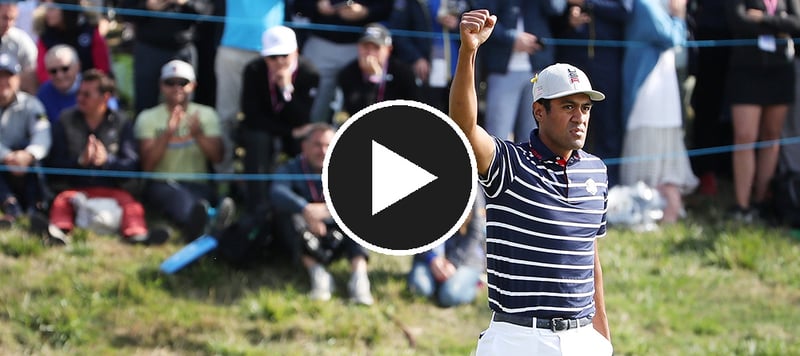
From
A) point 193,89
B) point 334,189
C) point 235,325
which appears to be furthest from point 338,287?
point 334,189

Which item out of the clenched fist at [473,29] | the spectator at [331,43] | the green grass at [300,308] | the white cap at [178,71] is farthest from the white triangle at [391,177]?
the spectator at [331,43]

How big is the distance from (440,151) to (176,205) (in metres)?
5.66

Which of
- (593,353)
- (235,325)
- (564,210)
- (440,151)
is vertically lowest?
(235,325)

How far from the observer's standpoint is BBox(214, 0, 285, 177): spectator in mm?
10719

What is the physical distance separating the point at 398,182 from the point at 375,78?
5379 millimetres

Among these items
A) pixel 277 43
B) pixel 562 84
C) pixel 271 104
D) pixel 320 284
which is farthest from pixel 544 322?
pixel 271 104

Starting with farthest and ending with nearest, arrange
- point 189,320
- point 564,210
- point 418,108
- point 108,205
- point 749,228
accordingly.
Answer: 1. point 749,228
2. point 108,205
3. point 189,320
4. point 564,210
5. point 418,108

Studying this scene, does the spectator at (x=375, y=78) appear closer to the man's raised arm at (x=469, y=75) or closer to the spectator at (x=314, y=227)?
the spectator at (x=314, y=227)

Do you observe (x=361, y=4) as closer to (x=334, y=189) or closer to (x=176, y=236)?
(x=176, y=236)

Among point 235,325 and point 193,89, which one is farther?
point 193,89

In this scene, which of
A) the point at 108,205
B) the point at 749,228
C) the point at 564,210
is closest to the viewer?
the point at 564,210

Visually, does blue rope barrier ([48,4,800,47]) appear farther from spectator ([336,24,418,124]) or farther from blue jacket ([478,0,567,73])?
spectator ([336,24,418,124])

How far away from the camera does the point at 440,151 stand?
5074mm

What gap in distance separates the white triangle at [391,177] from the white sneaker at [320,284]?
4.37 meters
